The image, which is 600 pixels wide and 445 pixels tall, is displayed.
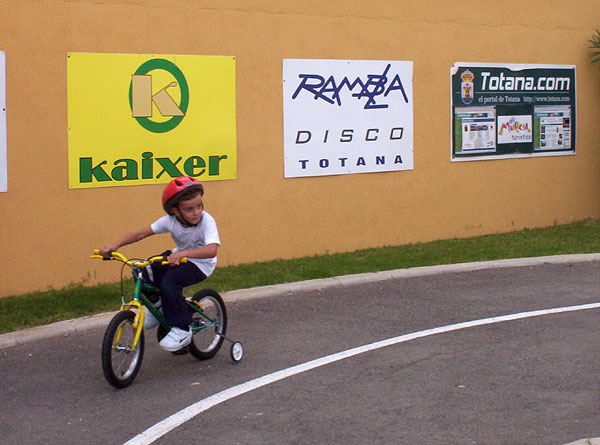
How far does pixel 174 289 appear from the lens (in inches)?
270

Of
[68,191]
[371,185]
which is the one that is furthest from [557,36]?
[68,191]

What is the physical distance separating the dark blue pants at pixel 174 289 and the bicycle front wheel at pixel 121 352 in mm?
295

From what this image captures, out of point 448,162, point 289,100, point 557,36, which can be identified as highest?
point 557,36

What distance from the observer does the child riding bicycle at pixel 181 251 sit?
271 inches

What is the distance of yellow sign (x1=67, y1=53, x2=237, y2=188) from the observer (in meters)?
10.5

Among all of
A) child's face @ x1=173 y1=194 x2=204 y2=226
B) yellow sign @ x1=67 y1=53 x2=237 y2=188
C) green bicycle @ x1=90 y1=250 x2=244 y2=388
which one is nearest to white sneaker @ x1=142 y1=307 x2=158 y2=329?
green bicycle @ x1=90 y1=250 x2=244 y2=388

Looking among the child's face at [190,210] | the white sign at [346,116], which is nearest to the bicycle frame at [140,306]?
the child's face at [190,210]

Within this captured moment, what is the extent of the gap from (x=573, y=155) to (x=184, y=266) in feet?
32.4

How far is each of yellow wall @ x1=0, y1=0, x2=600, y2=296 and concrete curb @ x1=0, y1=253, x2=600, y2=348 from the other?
1.72 metres

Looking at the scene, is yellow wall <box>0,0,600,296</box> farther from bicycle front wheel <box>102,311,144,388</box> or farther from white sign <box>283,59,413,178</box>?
bicycle front wheel <box>102,311,144,388</box>

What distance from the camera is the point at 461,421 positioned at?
5.84m

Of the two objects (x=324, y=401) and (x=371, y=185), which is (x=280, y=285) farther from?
(x=324, y=401)

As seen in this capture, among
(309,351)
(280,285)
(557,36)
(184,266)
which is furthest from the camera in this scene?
(557,36)

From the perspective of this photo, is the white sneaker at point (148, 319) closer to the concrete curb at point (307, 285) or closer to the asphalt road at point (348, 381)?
the asphalt road at point (348, 381)
